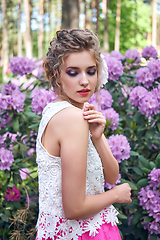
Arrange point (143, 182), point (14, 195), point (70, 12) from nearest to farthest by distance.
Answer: point (143, 182)
point (14, 195)
point (70, 12)

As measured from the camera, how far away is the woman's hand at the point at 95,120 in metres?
1.09

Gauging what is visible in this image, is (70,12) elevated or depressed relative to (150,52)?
elevated

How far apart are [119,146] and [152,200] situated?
521mm

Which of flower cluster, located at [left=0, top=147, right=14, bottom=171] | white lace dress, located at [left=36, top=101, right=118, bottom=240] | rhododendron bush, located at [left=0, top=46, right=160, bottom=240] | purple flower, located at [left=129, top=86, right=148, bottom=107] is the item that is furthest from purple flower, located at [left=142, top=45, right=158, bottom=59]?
white lace dress, located at [left=36, top=101, right=118, bottom=240]

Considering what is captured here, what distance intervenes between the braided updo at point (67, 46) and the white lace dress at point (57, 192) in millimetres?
181

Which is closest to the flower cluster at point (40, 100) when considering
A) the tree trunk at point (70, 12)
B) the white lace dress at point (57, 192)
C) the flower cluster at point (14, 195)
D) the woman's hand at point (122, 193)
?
the flower cluster at point (14, 195)

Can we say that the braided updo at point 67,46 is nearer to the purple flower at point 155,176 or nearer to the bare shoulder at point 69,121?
the bare shoulder at point 69,121

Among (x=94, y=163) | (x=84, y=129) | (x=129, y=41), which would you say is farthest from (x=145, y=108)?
(x=129, y=41)

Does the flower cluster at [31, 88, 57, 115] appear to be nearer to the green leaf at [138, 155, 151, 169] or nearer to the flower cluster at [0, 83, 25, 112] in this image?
the flower cluster at [0, 83, 25, 112]

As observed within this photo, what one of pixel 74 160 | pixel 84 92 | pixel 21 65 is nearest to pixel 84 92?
pixel 84 92

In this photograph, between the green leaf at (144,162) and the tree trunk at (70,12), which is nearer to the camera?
the green leaf at (144,162)

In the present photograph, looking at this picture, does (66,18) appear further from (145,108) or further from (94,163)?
(94,163)

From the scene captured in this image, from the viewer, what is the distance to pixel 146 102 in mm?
2316

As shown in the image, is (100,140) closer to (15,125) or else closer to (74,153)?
(74,153)
